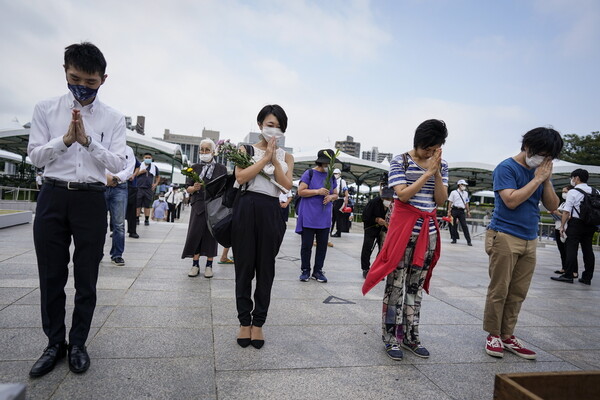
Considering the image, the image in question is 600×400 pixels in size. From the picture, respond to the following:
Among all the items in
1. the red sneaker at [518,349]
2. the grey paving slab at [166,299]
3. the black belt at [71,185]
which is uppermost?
the black belt at [71,185]

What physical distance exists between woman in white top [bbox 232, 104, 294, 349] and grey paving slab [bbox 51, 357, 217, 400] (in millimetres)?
506

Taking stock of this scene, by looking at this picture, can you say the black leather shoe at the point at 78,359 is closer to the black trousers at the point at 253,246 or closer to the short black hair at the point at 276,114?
the black trousers at the point at 253,246

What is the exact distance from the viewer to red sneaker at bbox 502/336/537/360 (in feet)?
10.2

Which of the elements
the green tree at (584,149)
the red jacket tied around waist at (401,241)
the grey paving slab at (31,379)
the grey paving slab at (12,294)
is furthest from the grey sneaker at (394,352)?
the green tree at (584,149)

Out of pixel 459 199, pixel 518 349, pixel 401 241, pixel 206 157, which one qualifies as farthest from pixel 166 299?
pixel 459 199

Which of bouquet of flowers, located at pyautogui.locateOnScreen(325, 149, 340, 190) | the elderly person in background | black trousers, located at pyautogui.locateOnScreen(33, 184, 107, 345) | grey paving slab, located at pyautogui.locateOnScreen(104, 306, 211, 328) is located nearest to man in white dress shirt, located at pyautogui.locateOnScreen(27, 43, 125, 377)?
black trousers, located at pyautogui.locateOnScreen(33, 184, 107, 345)

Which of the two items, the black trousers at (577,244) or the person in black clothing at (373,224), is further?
the black trousers at (577,244)

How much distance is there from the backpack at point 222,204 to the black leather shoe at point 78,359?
1.17m

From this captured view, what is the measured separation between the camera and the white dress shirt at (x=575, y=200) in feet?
21.6

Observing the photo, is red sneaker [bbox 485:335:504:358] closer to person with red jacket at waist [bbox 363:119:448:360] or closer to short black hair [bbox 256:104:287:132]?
person with red jacket at waist [bbox 363:119:448:360]

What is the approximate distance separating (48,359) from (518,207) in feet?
11.5

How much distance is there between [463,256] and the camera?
9586 millimetres

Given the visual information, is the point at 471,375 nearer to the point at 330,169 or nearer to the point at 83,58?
the point at 83,58

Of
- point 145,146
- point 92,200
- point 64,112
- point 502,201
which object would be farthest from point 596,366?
point 145,146
